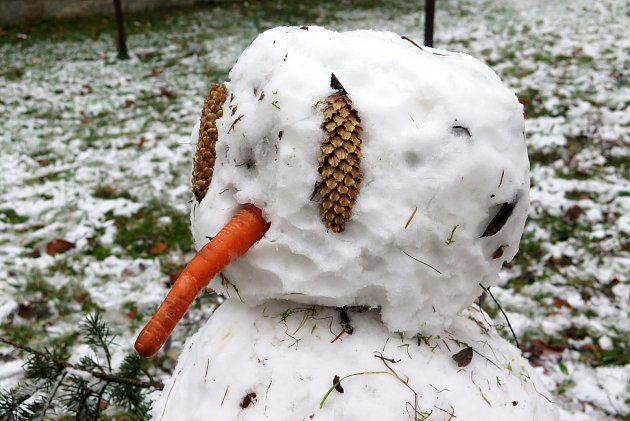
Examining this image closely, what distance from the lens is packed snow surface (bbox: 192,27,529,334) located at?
3.79ft

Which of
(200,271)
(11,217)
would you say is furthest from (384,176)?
(11,217)

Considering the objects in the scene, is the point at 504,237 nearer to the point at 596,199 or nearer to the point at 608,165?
the point at 596,199

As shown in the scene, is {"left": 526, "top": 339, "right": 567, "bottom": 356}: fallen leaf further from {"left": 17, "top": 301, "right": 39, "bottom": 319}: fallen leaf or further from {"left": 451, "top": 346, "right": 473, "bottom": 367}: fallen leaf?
{"left": 17, "top": 301, "right": 39, "bottom": 319}: fallen leaf

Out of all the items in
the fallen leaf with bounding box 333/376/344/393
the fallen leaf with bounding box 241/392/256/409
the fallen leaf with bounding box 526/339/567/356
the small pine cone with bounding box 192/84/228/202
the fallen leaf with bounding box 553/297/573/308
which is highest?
the small pine cone with bounding box 192/84/228/202

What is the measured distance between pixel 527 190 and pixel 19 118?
5.74 m

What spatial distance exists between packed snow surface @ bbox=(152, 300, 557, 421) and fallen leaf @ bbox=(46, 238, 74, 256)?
2.69 meters

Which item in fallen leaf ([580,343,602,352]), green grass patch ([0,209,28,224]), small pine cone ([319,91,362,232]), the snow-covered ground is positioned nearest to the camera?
small pine cone ([319,91,362,232])

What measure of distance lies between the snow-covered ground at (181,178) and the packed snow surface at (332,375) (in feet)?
2.09

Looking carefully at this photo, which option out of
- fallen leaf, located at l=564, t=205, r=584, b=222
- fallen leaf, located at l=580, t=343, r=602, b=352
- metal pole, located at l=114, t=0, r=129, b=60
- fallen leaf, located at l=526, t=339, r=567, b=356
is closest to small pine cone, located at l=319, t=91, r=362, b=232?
fallen leaf, located at l=526, t=339, r=567, b=356

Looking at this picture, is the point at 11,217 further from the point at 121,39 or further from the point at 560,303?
the point at 121,39

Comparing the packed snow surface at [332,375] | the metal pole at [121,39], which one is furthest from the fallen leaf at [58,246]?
the metal pole at [121,39]

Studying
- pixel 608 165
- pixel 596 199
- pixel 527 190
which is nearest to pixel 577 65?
pixel 608 165

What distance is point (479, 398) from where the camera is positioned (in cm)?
126

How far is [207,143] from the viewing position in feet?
4.42
